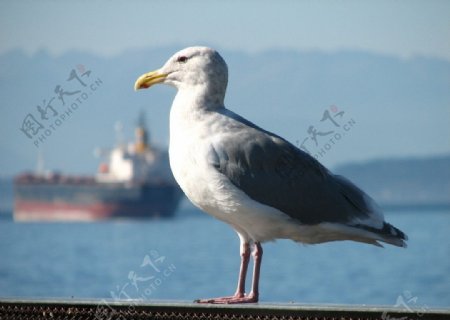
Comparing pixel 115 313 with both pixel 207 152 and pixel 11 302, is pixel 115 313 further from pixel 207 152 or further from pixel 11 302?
pixel 207 152

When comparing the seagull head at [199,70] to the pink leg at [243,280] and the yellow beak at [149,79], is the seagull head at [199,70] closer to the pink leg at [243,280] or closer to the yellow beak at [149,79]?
the yellow beak at [149,79]

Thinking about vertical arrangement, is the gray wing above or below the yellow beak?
below

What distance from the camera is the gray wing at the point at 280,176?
5.70 metres

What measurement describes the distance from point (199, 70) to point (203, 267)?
36.4 meters

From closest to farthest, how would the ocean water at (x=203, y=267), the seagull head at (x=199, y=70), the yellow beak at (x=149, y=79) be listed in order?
the seagull head at (x=199, y=70)
the yellow beak at (x=149, y=79)
the ocean water at (x=203, y=267)

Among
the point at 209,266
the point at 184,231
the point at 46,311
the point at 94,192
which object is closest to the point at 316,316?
the point at 46,311

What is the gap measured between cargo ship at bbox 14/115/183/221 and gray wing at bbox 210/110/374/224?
65144 millimetres

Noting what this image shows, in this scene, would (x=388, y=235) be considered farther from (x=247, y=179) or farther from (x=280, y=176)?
(x=247, y=179)

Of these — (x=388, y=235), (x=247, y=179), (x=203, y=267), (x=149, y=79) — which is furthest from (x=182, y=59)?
(x=203, y=267)

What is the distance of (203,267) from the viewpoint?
138 feet

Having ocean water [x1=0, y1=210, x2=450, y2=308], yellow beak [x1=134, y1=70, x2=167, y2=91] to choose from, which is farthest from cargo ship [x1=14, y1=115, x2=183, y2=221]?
yellow beak [x1=134, y1=70, x2=167, y2=91]

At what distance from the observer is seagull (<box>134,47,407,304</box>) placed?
5.63 metres

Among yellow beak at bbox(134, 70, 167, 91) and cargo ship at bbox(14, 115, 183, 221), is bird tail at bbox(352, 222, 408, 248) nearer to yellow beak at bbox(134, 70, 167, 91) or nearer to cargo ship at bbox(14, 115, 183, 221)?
yellow beak at bbox(134, 70, 167, 91)

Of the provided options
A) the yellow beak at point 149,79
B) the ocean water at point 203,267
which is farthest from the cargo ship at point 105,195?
the yellow beak at point 149,79
